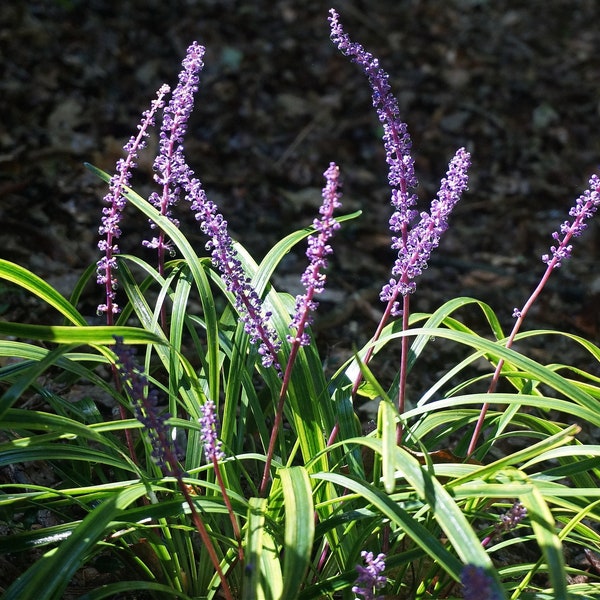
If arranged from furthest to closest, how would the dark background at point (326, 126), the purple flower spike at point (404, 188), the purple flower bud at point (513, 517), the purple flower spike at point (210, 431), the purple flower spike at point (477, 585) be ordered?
the dark background at point (326, 126) < the purple flower spike at point (404, 188) < the purple flower bud at point (513, 517) < the purple flower spike at point (210, 431) < the purple flower spike at point (477, 585)

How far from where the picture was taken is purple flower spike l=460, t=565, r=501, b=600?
4.68 feet

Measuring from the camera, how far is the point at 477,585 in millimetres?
1425

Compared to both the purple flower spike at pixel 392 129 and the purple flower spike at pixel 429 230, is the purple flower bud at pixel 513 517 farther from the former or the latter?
the purple flower spike at pixel 392 129

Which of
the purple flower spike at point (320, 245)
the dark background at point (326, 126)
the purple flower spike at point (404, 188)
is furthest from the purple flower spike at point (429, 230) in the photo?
the dark background at point (326, 126)

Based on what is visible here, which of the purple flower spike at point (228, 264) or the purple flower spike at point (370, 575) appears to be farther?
the purple flower spike at point (228, 264)

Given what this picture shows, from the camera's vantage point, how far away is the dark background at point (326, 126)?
191 inches

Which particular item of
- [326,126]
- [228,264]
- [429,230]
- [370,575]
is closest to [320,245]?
[228,264]

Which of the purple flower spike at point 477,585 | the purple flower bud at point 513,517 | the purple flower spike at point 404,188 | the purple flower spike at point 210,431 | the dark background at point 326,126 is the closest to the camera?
the purple flower spike at point 477,585

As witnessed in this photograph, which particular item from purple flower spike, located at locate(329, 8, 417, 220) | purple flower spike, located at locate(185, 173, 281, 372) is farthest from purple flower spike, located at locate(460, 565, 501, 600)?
purple flower spike, located at locate(329, 8, 417, 220)

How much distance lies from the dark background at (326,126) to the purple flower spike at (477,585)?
2.80 meters

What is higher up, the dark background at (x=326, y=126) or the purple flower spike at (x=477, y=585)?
the dark background at (x=326, y=126)

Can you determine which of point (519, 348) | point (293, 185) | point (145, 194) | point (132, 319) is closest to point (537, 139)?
point (293, 185)

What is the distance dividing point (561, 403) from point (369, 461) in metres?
0.73

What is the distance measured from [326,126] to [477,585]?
5468 mm
